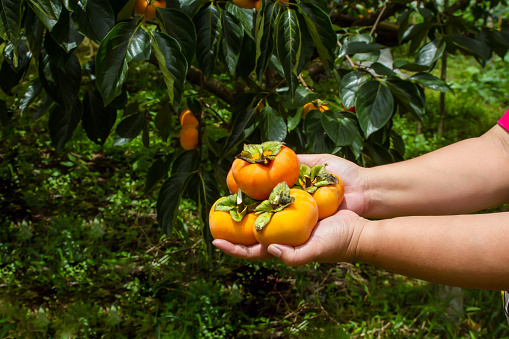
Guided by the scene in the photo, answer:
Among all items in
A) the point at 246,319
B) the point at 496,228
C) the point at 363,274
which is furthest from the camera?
the point at 363,274

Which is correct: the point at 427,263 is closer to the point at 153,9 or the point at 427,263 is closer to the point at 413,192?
the point at 413,192

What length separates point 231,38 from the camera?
1.27 metres

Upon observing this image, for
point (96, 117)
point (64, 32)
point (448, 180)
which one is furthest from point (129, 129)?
point (448, 180)

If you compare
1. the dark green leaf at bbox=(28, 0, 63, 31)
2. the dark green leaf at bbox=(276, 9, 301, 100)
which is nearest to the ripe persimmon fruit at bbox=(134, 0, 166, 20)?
the dark green leaf at bbox=(28, 0, 63, 31)

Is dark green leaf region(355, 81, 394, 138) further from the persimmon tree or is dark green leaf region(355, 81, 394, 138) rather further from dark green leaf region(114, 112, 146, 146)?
dark green leaf region(114, 112, 146, 146)

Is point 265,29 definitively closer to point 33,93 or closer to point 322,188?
point 322,188

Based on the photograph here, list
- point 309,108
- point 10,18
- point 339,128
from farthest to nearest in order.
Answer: point 309,108
point 339,128
point 10,18

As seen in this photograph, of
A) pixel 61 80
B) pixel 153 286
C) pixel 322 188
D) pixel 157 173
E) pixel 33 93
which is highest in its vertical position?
pixel 61 80

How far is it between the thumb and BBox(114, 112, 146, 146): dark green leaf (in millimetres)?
756

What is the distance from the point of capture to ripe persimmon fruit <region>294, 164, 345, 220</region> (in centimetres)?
129

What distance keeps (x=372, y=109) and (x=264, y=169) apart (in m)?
0.45

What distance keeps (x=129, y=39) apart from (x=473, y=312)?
2265 millimetres

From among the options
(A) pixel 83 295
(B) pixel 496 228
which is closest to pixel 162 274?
(A) pixel 83 295

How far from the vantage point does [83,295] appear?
7.65 feet
